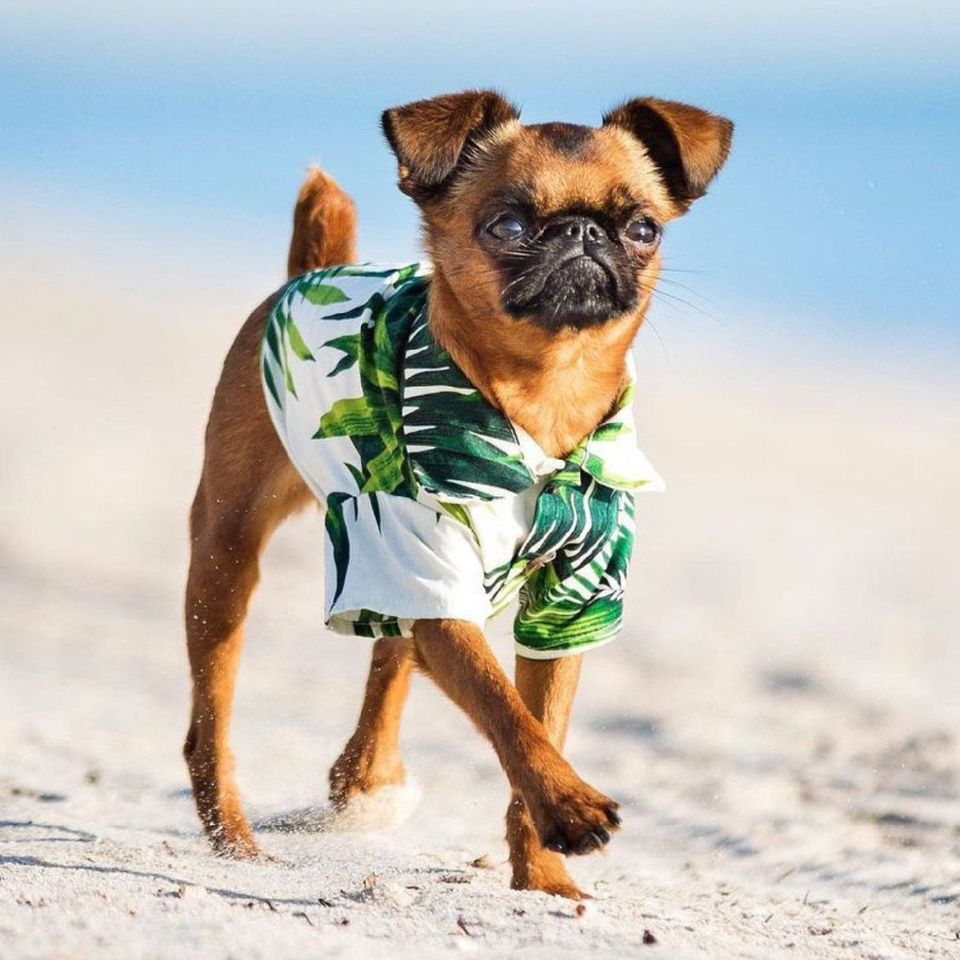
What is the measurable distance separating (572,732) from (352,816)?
5.39 feet

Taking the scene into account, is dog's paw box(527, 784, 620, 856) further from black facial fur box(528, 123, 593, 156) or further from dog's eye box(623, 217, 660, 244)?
black facial fur box(528, 123, 593, 156)

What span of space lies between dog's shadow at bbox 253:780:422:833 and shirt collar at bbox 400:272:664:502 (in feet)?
6.06

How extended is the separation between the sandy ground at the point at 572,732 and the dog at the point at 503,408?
1.94 feet

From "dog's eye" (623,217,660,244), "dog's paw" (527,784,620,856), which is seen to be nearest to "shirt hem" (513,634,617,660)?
"dog's paw" (527,784,620,856)

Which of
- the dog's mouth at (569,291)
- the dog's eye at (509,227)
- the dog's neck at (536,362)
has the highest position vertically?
the dog's eye at (509,227)

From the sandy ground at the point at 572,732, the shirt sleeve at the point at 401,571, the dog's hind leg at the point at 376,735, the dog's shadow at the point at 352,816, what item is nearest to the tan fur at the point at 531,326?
the shirt sleeve at the point at 401,571

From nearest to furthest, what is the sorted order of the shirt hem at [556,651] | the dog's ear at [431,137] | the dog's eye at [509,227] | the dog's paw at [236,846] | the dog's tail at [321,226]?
the dog's eye at [509,227] < the dog's ear at [431,137] < the shirt hem at [556,651] < the dog's paw at [236,846] < the dog's tail at [321,226]

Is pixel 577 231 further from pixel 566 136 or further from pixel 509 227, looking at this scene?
pixel 566 136

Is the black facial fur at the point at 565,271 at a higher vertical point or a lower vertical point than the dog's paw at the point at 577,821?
higher

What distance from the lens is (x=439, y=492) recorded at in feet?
15.9

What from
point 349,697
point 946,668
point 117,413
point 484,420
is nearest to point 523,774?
point 484,420

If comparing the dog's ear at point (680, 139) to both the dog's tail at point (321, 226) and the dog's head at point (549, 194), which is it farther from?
the dog's tail at point (321, 226)

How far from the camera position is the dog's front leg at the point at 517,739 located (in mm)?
4355

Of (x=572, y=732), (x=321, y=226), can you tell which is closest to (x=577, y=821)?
(x=321, y=226)
